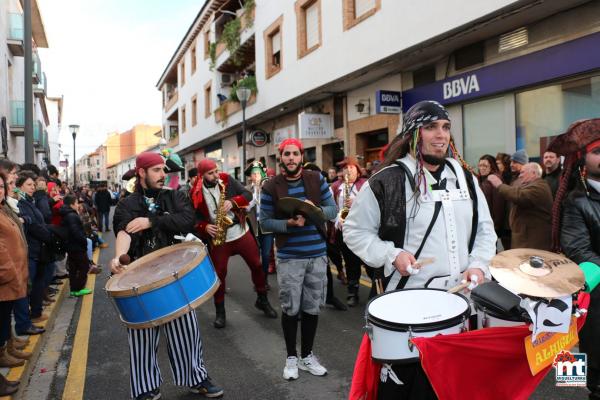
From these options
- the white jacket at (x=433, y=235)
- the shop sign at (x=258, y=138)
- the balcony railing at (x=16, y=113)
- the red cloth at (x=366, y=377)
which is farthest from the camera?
the shop sign at (x=258, y=138)

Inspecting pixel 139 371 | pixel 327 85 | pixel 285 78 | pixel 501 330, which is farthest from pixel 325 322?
pixel 285 78

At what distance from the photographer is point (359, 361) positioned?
7.71ft

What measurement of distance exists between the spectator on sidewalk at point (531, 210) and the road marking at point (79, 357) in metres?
4.93

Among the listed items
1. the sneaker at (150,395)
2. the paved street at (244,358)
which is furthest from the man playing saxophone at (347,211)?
the sneaker at (150,395)

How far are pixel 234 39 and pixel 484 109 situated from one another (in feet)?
46.7

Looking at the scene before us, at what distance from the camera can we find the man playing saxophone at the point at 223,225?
5715 mm

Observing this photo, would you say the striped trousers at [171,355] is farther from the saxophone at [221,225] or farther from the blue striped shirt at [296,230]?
the saxophone at [221,225]

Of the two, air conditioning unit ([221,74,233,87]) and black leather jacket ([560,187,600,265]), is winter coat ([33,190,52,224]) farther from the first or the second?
air conditioning unit ([221,74,233,87])

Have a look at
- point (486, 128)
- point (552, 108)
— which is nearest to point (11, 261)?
point (552, 108)

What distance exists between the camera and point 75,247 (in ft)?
23.7

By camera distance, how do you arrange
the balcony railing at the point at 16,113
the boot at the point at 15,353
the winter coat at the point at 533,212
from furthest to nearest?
the balcony railing at the point at 16,113
the winter coat at the point at 533,212
the boot at the point at 15,353

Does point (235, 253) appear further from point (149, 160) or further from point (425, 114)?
point (425, 114)

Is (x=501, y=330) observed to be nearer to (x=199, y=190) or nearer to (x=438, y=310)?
(x=438, y=310)

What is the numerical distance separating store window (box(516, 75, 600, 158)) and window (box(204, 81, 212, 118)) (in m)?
19.8
